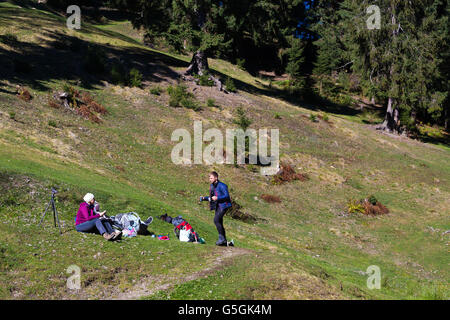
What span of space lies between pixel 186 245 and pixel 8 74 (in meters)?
24.3

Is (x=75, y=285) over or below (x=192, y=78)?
below

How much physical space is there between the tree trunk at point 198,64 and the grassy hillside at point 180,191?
166 centimetres

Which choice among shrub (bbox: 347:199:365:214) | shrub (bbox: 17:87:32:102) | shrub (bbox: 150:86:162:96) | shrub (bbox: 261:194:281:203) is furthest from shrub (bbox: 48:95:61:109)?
shrub (bbox: 347:199:365:214)

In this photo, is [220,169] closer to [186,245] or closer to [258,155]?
[258,155]

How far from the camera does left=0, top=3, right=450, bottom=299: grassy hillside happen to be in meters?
10.4

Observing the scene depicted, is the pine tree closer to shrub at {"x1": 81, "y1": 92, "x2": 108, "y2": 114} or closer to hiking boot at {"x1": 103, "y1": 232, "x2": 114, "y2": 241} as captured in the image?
shrub at {"x1": 81, "y1": 92, "x2": 108, "y2": 114}

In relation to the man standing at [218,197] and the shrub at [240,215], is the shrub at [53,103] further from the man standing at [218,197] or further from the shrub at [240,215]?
the man standing at [218,197]

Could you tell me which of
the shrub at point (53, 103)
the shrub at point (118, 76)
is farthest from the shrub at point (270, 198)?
the shrub at point (118, 76)

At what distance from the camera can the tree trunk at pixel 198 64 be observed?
44281 millimetres

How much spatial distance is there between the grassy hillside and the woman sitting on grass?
13.7 inches

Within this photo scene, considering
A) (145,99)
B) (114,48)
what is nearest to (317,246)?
(145,99)

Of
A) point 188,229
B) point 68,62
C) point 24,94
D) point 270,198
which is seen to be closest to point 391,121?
point 270,198

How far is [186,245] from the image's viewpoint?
13.4m
